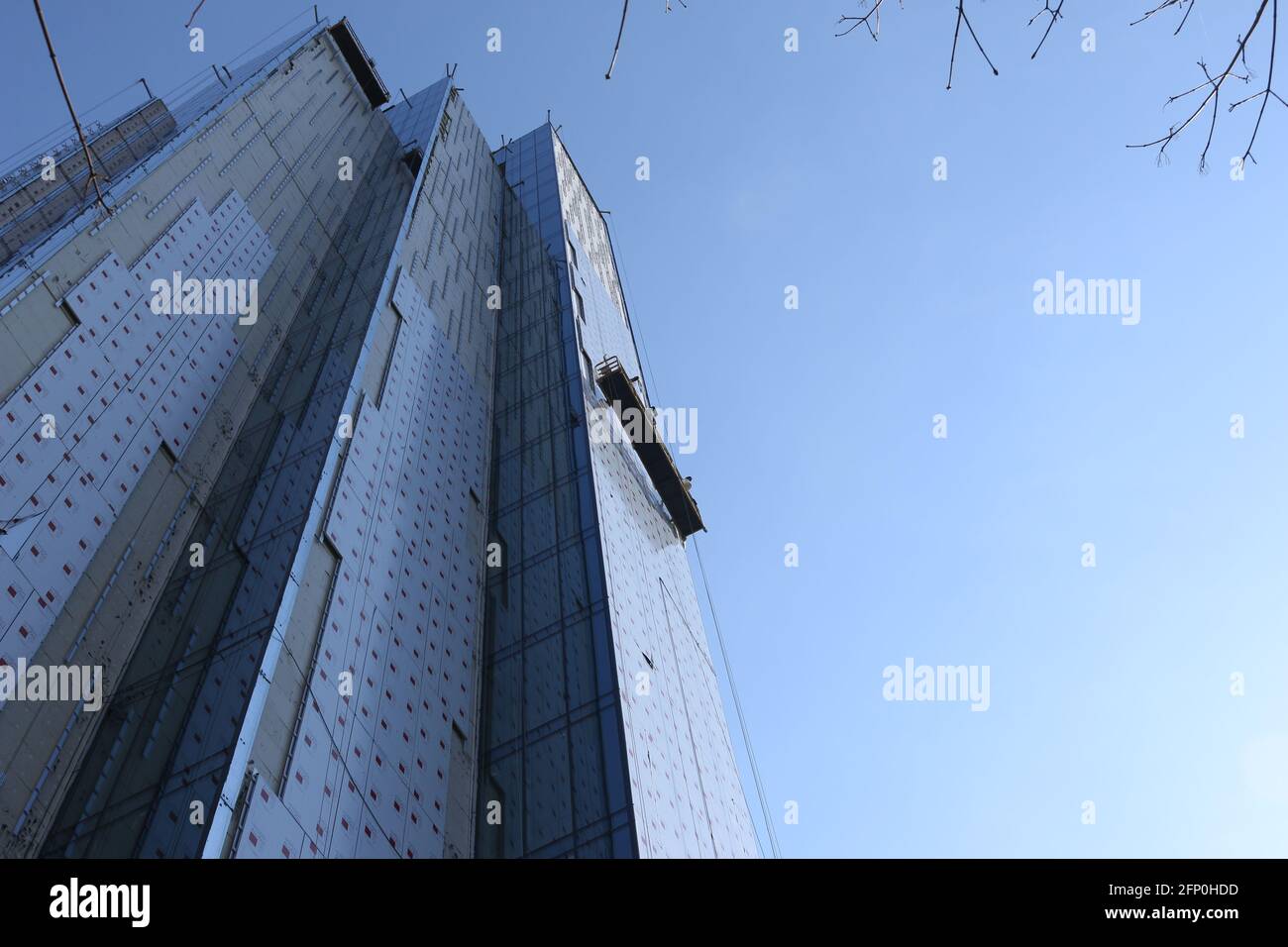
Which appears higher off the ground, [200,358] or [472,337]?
[200,358]

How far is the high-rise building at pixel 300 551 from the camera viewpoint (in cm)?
1199

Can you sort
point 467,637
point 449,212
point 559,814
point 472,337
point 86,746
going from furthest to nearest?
1. point 449,212
2. point 472,337
3. point 467,637
4. point 559,814
5. point 86,746

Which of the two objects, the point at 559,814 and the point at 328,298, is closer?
the point at 559,814

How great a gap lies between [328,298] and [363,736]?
14.5m

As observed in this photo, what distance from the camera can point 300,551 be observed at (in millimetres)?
13812

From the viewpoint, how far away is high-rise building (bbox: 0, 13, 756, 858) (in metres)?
12.0

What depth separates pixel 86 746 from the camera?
508 inches

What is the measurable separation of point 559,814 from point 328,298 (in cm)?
1541
